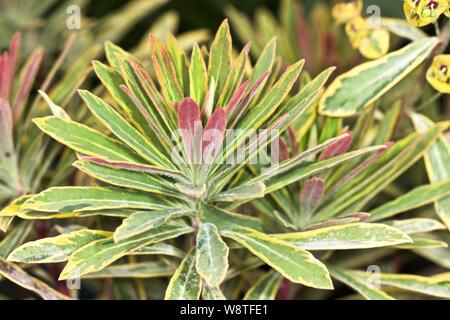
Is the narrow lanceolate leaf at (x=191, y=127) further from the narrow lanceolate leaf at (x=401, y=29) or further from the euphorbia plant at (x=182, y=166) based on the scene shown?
the narrow lanceolate leaf at (x=401, y=29)

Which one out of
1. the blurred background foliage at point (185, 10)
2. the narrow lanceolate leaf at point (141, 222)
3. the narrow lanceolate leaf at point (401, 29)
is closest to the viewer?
the narrow lanceolate leaf at point (141, 222)

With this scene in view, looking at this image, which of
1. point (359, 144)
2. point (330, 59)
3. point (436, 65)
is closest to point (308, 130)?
point (359, 144)

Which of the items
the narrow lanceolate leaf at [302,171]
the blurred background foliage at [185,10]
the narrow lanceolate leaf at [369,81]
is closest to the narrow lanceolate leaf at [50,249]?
the narrow lanceolate leaf at [302,171]

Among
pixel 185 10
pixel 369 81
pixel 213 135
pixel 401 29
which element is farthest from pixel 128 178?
pixel 185 10

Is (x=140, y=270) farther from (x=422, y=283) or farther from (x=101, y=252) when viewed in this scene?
(x=422, y=283)

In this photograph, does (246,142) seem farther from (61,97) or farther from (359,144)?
(61,97)

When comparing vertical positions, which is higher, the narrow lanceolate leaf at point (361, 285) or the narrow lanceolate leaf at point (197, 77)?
the narrow lanceolate leaf at point (197, 77)

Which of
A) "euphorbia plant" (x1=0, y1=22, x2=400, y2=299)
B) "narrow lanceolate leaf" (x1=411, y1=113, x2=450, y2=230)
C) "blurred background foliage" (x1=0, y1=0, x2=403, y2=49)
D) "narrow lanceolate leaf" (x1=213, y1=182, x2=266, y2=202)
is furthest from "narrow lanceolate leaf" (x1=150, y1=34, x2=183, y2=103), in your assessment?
"blurred background foliage" (x1=0, y1=0, x2=403, y2=49)
